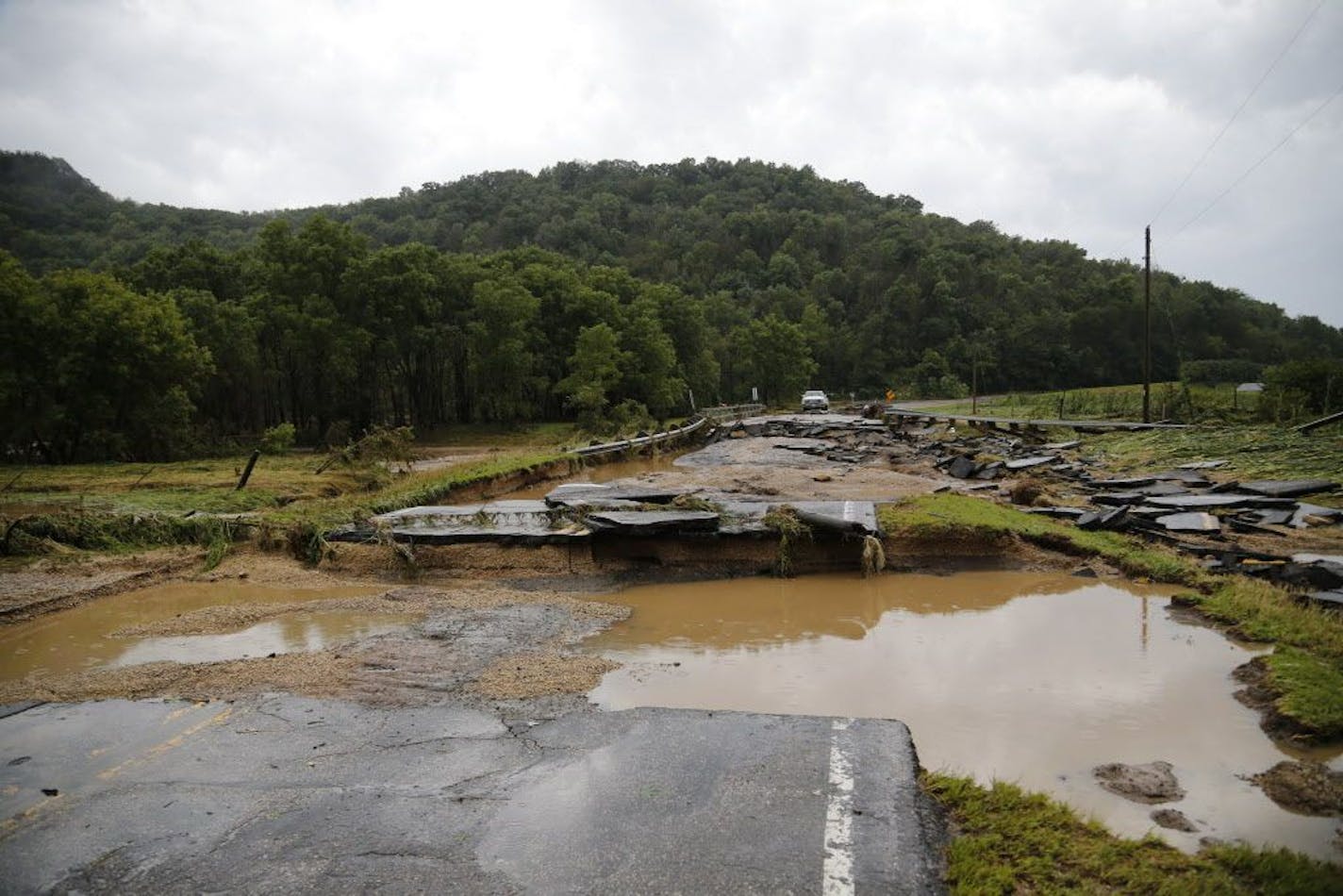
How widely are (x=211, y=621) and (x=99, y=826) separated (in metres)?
4.68

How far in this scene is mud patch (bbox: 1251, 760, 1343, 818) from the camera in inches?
155

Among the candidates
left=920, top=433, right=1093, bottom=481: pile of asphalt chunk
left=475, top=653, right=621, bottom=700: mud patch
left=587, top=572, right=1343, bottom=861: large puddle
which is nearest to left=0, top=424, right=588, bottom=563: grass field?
left=475, top=653, right=621, bottom=700: mud patch

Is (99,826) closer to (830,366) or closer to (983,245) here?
(830,366)

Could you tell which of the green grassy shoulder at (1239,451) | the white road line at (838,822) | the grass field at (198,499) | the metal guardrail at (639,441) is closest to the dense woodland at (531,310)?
the metal guardrail at (639,441)

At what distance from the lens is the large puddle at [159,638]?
698 cm

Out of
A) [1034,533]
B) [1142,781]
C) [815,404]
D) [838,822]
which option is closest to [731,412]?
[815,404]

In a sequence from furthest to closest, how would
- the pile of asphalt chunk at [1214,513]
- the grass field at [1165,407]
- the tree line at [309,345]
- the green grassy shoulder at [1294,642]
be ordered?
the grass field at [1165,407]
the tree line at [309,345]
the pile of asphalt chunk at [1214,513]
the green grassy shoulder at [1294,642]

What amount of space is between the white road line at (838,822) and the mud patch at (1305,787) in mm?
2195

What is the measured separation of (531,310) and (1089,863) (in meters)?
39.5

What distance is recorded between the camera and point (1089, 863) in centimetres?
321

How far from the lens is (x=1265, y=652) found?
620cm

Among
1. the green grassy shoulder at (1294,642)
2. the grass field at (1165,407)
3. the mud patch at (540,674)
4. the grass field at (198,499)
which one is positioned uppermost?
the grass field at (1165,407)

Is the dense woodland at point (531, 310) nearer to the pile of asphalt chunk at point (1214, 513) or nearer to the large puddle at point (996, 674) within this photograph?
the pile of asphalt chunk at point (1214, 513)

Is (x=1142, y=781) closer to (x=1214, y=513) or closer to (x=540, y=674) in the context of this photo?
(x=540, y=674)
